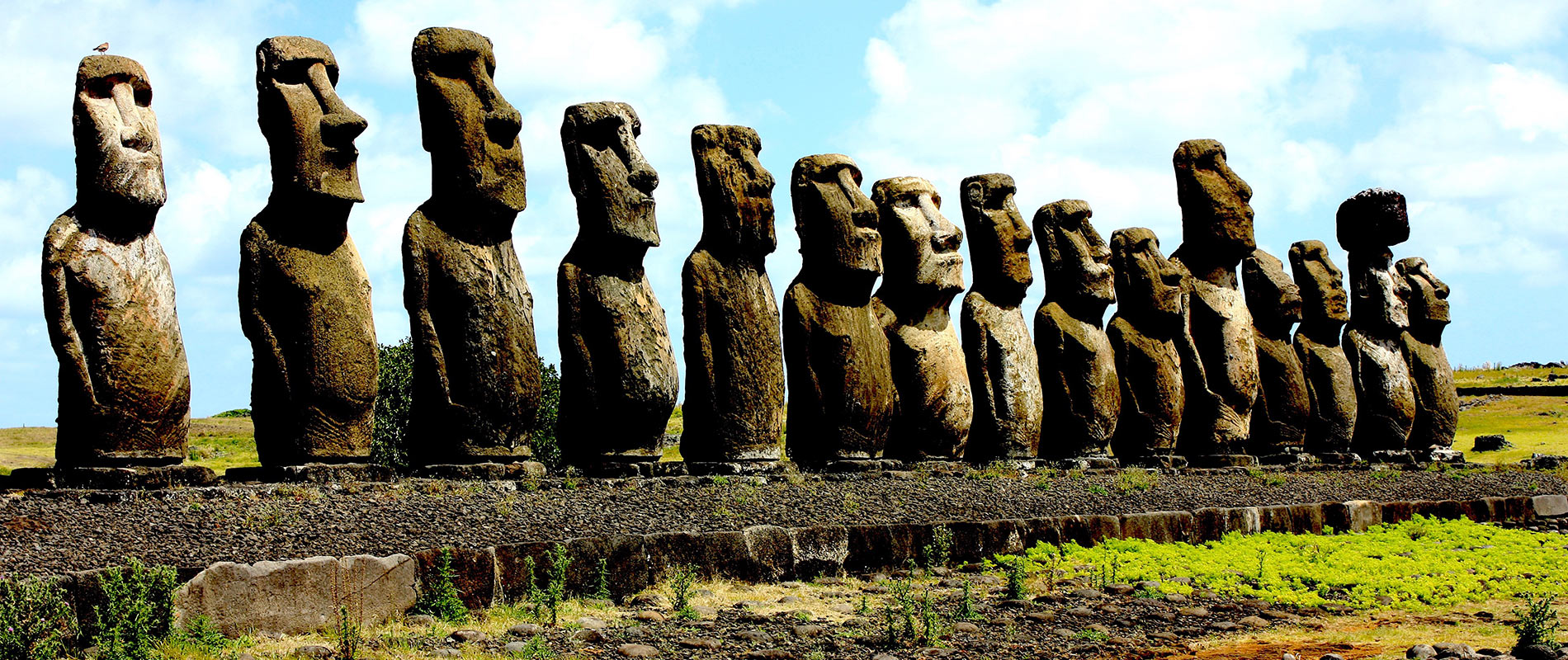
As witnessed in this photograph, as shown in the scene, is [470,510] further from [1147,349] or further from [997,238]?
[1147,349]

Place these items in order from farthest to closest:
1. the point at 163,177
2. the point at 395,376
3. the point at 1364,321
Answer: the point at 395,376, the point at 1364,321, the point at 163,177

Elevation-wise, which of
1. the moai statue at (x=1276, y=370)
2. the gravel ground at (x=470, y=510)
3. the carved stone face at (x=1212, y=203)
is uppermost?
the carved stone face at (x=1212, y=203)

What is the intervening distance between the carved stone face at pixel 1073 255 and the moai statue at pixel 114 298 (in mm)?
9176

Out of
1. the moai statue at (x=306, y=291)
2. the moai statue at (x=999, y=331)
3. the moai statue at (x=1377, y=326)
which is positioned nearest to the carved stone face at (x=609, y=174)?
the moai statue at (x=306, y=291)

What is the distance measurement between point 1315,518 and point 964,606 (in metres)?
5.74

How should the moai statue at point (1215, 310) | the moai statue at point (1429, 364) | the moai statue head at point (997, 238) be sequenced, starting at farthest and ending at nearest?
the moai statue at point (1429, 364) < the moai statue at point (1215, 310) < the moai statue head at point (997, 238)

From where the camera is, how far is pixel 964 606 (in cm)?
834

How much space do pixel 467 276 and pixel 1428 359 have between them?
1416cm

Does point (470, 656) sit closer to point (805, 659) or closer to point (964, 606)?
point (805, 659)

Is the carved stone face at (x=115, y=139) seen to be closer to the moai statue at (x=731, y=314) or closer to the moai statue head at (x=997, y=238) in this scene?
the moai statue at (x=731, y=314)

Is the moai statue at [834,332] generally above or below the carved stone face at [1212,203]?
below

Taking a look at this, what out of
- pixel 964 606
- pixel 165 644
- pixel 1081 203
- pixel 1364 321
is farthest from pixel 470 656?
pixel 1364 321

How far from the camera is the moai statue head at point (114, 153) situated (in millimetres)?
9227

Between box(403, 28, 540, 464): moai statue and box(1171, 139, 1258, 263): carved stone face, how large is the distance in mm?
9467
